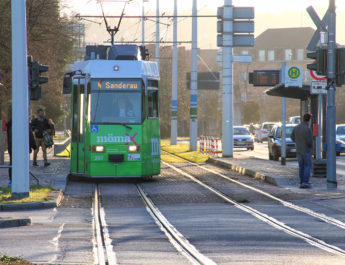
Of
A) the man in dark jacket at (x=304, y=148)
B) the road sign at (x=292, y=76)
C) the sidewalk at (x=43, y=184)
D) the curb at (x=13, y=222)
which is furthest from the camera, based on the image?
the road sign at (x=292, y=76)

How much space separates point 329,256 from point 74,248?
9.37ft

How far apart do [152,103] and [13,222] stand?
30.8 feet

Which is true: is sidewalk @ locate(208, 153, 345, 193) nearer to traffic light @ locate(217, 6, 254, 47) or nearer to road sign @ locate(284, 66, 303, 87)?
road sign @ locate(284, 66, 303, 87)

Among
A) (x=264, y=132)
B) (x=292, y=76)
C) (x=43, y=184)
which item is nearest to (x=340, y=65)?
(x=292, y=76)

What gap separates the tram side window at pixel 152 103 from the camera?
21.0 metres

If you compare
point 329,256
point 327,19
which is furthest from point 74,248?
point 327,19

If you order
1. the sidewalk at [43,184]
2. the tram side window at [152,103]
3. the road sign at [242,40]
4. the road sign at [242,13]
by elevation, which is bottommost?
the sidewalk at [43,184]

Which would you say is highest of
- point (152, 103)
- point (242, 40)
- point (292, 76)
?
point (242, 40)

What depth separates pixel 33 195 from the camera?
16.0m

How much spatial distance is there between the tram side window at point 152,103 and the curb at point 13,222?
9085mm

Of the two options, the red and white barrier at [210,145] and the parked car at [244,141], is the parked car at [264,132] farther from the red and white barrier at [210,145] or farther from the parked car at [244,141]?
the red and white barrier at [210,145]

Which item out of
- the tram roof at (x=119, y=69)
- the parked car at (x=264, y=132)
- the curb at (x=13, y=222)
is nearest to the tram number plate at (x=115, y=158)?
the tram roof at (x=119, y=69)

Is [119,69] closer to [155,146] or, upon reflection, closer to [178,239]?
[155,146]

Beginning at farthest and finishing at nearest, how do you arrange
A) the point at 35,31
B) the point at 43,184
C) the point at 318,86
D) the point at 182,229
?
the point at 35,31 → the point at 318,86 → the point at 43,184 → the point at 182,229
